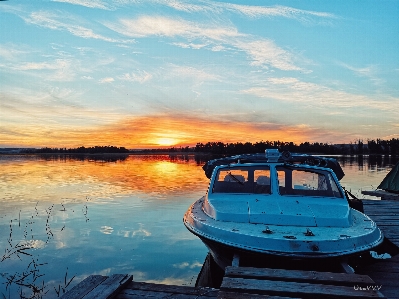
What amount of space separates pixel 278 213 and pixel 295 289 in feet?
7.52

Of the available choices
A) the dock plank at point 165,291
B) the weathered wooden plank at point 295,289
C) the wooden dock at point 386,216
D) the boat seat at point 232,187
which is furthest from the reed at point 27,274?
the wooden dock at point 386,216

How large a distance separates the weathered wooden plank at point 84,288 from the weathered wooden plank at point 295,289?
206cm

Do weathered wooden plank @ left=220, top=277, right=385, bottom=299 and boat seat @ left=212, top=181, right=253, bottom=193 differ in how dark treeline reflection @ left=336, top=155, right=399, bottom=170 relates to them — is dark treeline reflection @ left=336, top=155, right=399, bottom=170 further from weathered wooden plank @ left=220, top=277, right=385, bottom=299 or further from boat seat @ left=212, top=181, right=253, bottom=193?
weathered wooden plank @ left=220, top=277, right=385, bottom=299

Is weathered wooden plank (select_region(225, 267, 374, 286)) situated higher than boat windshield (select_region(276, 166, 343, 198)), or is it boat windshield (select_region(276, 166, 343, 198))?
boat windshield (select_region(276, 166, 343, 198))

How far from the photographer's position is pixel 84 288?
Answer: 5113 mm

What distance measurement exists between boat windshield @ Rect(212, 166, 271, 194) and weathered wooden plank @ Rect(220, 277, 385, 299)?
124 inches

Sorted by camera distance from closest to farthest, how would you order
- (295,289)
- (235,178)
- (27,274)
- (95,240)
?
1. (295,289)
2. (235,178)
3. (27,274)
4. (95,240)

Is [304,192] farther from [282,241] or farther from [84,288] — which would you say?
[84,288]

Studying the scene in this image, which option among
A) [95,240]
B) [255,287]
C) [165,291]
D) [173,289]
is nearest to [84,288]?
[165,291]

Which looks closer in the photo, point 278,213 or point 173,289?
point 173,289

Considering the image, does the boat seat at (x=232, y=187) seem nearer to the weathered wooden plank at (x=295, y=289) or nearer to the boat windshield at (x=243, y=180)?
the boat windshield at (x=243, y=180)

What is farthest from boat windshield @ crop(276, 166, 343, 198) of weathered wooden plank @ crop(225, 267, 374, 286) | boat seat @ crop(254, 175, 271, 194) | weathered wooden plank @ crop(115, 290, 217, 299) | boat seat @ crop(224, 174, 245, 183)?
weathered wooden plank @ crop(115, 290, 217, 299)

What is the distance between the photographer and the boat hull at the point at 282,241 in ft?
18.0

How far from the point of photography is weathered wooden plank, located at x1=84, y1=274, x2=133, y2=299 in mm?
4793
